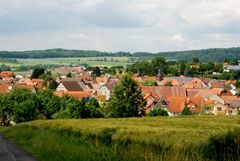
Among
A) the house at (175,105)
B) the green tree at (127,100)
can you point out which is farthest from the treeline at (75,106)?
the house at (175,105)

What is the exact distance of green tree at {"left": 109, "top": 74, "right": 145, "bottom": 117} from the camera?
7544 centimetres

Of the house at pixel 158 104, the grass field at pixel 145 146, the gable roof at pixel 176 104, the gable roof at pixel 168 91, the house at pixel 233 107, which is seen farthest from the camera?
the gable roof at pixel 168 91

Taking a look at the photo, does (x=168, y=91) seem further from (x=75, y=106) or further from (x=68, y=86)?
(x=75, y=106)

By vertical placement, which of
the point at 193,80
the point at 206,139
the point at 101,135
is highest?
the point at 206,139

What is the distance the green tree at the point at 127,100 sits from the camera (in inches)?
2970

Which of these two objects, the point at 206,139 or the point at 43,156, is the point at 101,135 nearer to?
→ the point at 43,156

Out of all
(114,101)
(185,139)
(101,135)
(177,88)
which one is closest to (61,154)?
(185,139)

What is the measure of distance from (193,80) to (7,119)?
111 metres

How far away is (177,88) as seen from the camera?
5482 inches

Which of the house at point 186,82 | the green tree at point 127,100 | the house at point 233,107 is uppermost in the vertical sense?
the green tree at point 127,100

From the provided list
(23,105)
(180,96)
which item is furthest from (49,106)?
(180,96)

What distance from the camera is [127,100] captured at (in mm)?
75812

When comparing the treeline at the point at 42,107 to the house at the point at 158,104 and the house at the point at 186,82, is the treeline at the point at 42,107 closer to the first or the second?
the house at the point at 158,104

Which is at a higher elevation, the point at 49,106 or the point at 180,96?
the point at 49,106
